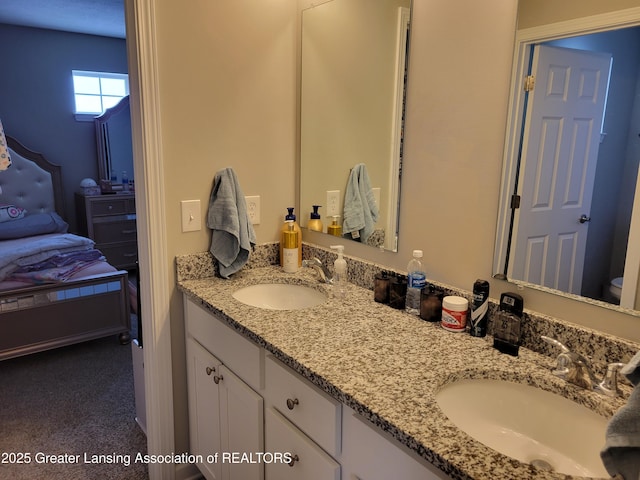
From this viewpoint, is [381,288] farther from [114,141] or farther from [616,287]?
[114,141]

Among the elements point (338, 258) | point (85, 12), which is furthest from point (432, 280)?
point (85, 12)

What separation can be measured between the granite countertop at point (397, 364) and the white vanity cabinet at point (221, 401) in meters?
0.09

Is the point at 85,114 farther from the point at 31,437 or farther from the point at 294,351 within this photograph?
the point at 294,351

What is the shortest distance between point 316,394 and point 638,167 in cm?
→ 91

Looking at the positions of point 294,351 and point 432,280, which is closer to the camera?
point 294,351

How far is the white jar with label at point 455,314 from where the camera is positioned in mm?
1349

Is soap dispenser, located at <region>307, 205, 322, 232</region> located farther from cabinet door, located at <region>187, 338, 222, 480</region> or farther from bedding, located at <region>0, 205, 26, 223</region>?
bedding, located at <region>0, 205, 26, 223</region>

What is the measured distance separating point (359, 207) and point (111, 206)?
370 centimetres

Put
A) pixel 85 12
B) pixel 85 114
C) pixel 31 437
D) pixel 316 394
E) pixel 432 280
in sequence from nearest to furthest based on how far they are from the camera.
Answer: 1. pixel 316 394
2. pixel 432 280
3. pixel 31 437
4. pixel 85 12
5. pixel 85 114

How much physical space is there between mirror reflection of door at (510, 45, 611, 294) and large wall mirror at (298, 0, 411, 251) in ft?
1.52

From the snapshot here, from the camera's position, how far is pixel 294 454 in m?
1.25

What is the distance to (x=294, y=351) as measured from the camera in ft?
4.02

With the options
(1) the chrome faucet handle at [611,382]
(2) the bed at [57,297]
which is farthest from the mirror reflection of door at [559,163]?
(2) the bed at [57,297]

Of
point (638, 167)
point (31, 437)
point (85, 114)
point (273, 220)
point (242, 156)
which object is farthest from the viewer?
point (85, 114)
